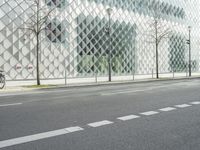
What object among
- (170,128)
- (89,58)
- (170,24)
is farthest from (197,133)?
(170,24)

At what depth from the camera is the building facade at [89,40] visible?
1050 inches

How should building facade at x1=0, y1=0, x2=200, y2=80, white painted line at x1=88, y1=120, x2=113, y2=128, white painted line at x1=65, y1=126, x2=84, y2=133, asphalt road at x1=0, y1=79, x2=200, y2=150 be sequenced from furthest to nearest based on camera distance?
1. building facade at x1=0, y1=0, x2=200, y2=80
2. white painted line at x1=88, y1=120, x2=113, y2=128
3. white painted line at x1=65, y1=126, x2=84, y2=133
4. asphalt road at x1=0, y1=79, x2=200, y2=150

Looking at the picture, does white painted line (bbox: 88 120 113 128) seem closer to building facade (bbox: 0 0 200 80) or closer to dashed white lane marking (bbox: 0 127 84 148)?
dashed white lane marking (bbox: 0 127 84 148)

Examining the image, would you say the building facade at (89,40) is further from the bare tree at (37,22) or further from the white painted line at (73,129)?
the white painted line at (73,129)

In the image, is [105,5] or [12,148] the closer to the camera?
[12,148]

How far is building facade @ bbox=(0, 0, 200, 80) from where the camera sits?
26672 mm

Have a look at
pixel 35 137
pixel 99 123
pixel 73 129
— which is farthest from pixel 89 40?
pixel 35 137

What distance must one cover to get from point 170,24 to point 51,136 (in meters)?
51.4

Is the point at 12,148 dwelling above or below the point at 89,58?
below

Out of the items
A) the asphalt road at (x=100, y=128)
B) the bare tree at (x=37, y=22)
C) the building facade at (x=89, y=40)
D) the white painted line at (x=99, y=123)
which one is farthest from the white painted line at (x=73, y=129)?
the building facade at (x=89, y=40)

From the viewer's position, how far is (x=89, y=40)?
113ft

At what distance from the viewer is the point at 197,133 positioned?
5.40 meters

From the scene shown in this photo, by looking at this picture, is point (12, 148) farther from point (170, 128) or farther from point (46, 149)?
point (170, 128)

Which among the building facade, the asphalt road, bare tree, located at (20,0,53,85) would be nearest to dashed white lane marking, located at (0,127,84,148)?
the asphalt road
